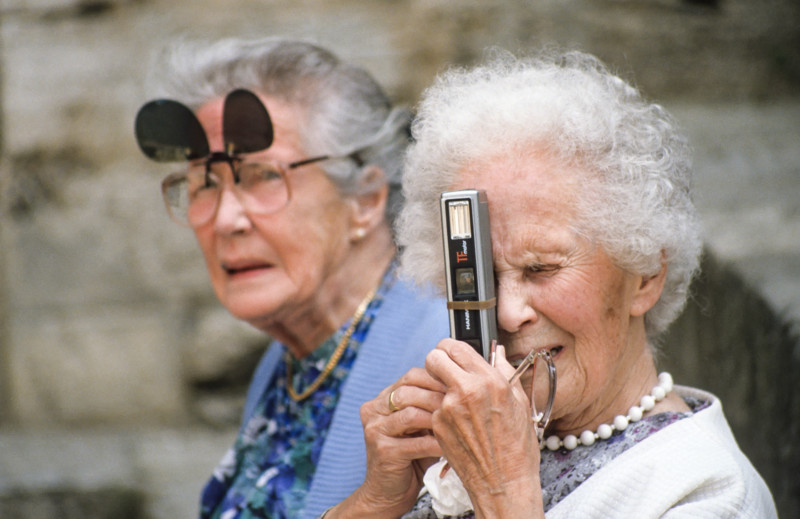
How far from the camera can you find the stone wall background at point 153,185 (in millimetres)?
3236

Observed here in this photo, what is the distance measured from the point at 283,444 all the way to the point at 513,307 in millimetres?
1124

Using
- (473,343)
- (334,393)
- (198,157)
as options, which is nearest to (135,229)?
(198,157)

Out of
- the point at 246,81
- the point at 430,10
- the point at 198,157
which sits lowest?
the point at 198,157

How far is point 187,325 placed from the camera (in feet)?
12.0

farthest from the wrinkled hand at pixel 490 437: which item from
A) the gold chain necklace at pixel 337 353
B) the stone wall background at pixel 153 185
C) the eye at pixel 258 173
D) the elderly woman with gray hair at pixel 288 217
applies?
the stone wall background at pixel 153 185

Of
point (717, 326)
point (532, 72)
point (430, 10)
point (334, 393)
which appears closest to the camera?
point (532, 72)

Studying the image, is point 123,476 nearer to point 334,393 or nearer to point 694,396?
point 334,393

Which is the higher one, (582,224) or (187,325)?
(582,224)

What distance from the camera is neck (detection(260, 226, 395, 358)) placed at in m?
2.24

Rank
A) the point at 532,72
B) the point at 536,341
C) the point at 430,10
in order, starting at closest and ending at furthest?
1. the point at 536,341
2. the point at 532,72
3. the point at 430,10

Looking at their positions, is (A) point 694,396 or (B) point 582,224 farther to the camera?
(A) point 694,396

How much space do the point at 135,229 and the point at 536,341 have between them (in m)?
2.77

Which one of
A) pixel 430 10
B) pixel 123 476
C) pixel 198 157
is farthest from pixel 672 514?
pixel 123 476

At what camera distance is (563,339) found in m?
1.32
